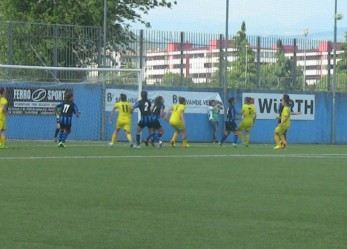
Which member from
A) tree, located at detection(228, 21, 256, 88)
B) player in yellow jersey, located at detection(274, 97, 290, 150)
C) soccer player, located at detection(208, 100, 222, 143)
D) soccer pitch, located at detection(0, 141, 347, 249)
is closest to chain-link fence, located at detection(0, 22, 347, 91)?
tree, located at detection(228, 21, 256, 88)

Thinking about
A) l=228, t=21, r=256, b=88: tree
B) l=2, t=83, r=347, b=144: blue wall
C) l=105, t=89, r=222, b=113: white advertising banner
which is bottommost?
l=2, t=83, r=347, b=144: blue wall

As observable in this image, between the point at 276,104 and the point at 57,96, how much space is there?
34.5 feet

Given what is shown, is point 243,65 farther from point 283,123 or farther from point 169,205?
point 169,205

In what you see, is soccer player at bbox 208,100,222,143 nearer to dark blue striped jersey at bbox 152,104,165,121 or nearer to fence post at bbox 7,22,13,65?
fence post at bbox 7,22,13,65

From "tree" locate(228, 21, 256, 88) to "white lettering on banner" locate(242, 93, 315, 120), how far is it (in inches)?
25.9

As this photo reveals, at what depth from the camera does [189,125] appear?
43062 mm

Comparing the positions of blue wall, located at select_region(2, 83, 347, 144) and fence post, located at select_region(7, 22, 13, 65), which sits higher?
fence post, located at select_region(7, 22, 13, 65)

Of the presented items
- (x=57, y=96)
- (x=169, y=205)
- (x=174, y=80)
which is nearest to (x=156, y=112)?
(x=57, y=96)

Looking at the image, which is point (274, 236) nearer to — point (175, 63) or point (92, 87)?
point (92, 87)

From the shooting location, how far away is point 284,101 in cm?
3344

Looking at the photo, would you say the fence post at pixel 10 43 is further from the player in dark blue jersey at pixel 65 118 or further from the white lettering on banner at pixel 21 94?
the player in dark blue jersey at pixel 65 118

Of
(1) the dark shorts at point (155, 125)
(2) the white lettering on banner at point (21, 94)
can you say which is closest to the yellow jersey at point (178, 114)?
(1) the dark shorts at point (155, 125)

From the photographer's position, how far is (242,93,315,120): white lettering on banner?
44875 mm

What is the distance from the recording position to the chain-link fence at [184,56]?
40.8m
